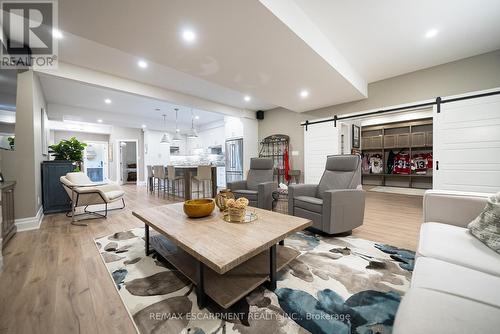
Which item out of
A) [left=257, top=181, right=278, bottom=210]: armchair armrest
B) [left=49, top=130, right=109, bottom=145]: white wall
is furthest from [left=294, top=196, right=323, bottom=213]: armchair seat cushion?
[left=49, top=130, right=109, bottom=145]: white wall

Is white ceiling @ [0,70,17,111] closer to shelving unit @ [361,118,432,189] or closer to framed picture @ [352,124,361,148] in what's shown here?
framed picture @ [352,124,361,148]

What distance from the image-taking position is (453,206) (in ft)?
Answer: 5.17

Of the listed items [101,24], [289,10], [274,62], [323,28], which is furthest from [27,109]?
[323,28]

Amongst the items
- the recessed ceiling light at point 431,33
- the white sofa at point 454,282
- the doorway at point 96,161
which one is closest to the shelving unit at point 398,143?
the recessed ceiling light at point 431,33

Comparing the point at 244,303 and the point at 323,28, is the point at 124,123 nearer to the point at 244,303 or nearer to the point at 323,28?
the point at 323,28

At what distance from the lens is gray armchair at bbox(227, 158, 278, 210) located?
3262 mm

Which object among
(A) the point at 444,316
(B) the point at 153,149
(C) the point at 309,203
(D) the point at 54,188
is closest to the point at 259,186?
(C) the point at 309,203

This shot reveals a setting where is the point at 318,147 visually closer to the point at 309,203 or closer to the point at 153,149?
the point at 309,203

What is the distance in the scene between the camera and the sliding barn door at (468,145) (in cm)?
291

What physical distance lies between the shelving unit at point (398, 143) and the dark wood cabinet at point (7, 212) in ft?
28.1

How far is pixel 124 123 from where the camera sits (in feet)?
23.0

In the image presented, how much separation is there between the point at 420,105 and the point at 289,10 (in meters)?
3.14

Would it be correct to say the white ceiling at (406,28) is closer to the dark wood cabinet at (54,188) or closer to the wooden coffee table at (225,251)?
the wooden coffee table at (225,251)

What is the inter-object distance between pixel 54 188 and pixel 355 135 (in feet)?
26.5
